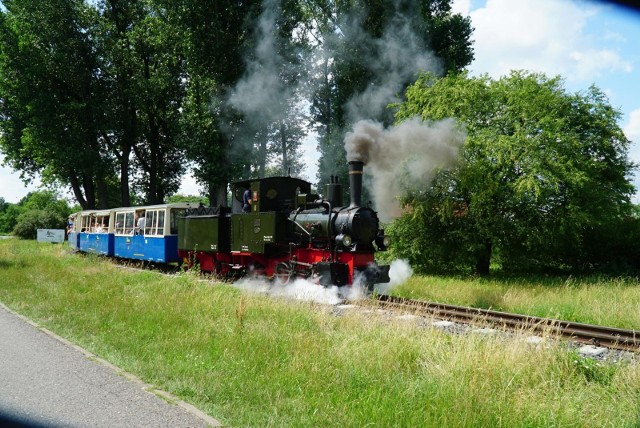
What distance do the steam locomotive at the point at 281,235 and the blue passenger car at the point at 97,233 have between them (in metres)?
4.88

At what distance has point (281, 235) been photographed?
13188 millimetres

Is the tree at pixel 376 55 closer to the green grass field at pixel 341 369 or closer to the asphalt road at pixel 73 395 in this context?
the green grass field at pixel 341 369

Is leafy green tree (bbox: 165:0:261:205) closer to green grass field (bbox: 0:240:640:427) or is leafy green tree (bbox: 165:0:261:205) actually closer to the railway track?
the railway track

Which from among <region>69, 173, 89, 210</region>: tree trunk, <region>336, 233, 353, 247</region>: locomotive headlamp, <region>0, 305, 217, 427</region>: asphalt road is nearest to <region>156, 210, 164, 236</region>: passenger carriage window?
<region>336, 233, 353, 247</region>: locomotive headlamp

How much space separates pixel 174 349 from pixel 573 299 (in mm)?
A: 8984

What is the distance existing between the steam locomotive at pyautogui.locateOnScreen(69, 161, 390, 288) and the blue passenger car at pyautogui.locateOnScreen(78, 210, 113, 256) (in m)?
4.88

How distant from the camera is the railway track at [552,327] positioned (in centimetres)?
738

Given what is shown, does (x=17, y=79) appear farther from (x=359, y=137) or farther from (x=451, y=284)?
(x=451, y=284)

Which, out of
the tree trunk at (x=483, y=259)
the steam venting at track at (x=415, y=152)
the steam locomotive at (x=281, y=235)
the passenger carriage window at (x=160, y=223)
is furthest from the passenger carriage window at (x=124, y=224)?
the tree trunk at (x=483, y=259)

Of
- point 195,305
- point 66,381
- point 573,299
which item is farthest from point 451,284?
point 66,381

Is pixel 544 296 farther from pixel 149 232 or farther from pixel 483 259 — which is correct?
pixel 149 232

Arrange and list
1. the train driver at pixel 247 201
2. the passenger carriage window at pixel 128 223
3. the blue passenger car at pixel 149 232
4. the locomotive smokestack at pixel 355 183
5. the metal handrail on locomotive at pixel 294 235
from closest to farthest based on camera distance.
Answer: the metal handrail on locomotive at pixel 294 235, the locomotive smokestack at pixel 355 183, the train driver at pixel 247 201, the blue passenger car at pixel 149 232, the passenger carriage window at pixel 128 223

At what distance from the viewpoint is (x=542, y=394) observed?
5.04 m

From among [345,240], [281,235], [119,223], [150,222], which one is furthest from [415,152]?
[119,223]
